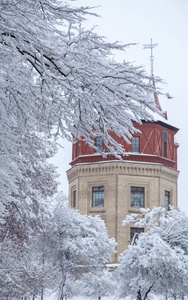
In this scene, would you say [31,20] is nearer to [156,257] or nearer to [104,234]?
[156,257]

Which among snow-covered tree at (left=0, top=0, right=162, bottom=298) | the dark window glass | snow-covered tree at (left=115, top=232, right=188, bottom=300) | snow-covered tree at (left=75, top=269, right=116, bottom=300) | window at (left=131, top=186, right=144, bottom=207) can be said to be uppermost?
the dark window glass

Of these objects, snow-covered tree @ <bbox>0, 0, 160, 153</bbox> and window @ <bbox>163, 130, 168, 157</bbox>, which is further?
window @ <bbox>163, 130, 168, 157</bbox>

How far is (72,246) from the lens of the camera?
30.3 m

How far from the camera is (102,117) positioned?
748 centimetres

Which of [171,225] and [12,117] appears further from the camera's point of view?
[171,225]

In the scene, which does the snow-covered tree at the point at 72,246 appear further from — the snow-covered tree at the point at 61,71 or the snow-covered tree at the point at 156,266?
the snow-covered tree at the point at 61,71

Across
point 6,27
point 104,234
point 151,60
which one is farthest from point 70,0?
point 151,60

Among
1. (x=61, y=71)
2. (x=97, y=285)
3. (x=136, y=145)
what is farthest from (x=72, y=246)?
(x=61, y=71)

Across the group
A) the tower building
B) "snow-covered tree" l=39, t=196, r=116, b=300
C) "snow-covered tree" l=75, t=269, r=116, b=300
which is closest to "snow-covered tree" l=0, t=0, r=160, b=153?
"snow-covered tree" l=39, t=196, r=116, b=300

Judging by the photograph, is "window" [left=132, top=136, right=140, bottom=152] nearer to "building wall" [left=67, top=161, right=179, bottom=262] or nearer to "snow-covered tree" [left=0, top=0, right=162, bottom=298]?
"building wall" [left=67, top=161, right=179, bottom=262]

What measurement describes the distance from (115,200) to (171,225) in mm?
17398

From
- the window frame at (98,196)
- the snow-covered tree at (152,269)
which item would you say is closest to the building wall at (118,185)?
the window frame at (98,196)

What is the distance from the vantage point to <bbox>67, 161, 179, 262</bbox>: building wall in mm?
41938

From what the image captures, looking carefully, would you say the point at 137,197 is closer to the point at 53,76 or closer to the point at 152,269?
the point at 152,269
